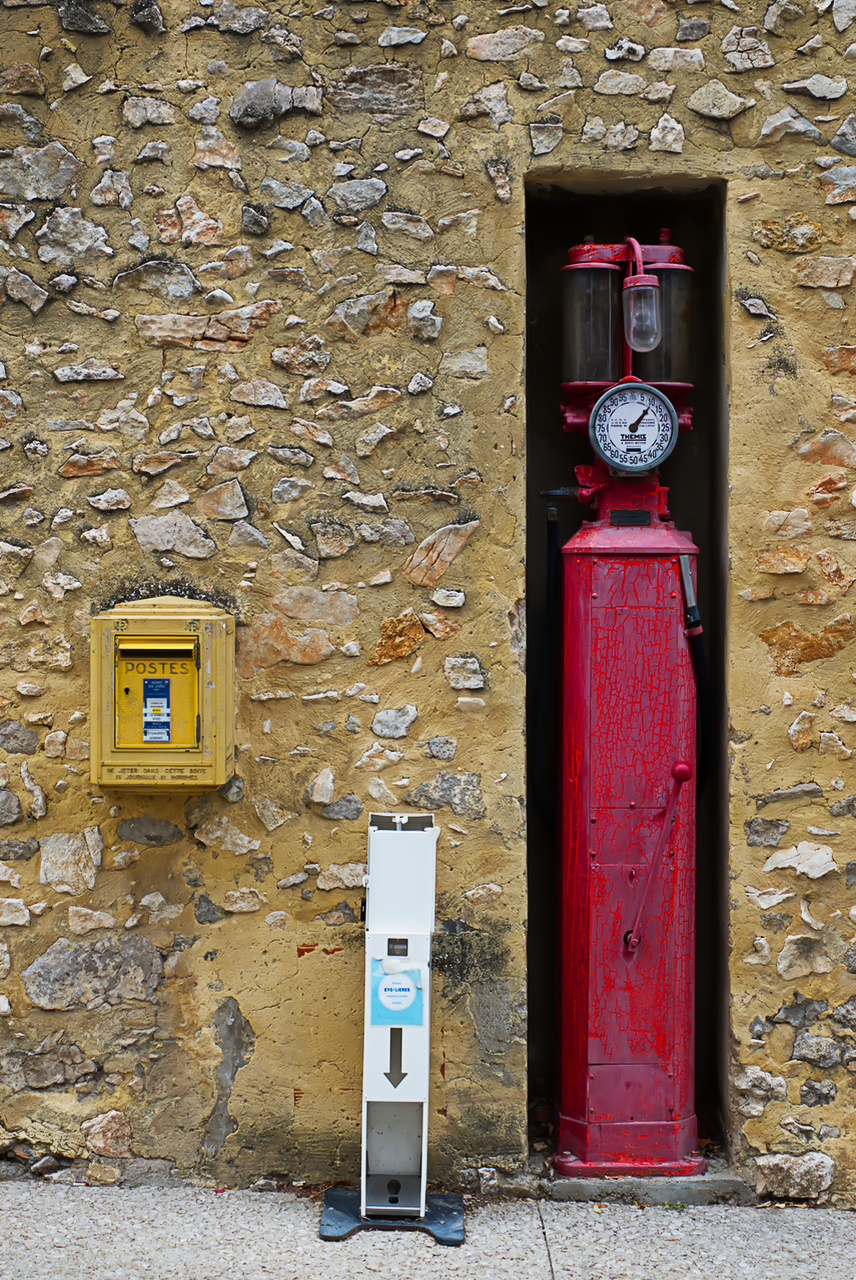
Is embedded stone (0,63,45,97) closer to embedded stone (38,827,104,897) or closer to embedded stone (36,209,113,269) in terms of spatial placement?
embedded stone (36,209,113,269)

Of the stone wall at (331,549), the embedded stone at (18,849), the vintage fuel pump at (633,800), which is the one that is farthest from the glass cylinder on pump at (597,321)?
the embedded stone at (18,849)

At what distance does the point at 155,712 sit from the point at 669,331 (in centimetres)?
220

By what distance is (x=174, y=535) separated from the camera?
3.46 meters

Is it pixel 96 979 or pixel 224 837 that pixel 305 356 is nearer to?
pixel 224 837

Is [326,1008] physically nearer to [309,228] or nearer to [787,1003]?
[787,1003]

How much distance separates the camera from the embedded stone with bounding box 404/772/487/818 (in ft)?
11.3

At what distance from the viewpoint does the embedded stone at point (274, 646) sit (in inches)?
136

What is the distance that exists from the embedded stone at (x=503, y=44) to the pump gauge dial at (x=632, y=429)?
116 centimetres

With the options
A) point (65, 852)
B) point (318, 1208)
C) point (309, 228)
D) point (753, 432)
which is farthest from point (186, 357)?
point (318, 1208)

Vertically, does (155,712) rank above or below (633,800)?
above

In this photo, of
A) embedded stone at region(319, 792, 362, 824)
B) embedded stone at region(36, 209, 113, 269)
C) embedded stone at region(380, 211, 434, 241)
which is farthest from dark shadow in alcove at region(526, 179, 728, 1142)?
embedded stone at region(36, 209, 113, 269)

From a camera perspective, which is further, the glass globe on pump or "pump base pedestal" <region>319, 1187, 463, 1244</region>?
the glass globe on pump

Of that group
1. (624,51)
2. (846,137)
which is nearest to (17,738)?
(624,51)

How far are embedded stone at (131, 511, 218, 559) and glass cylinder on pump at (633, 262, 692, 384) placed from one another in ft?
5.35
